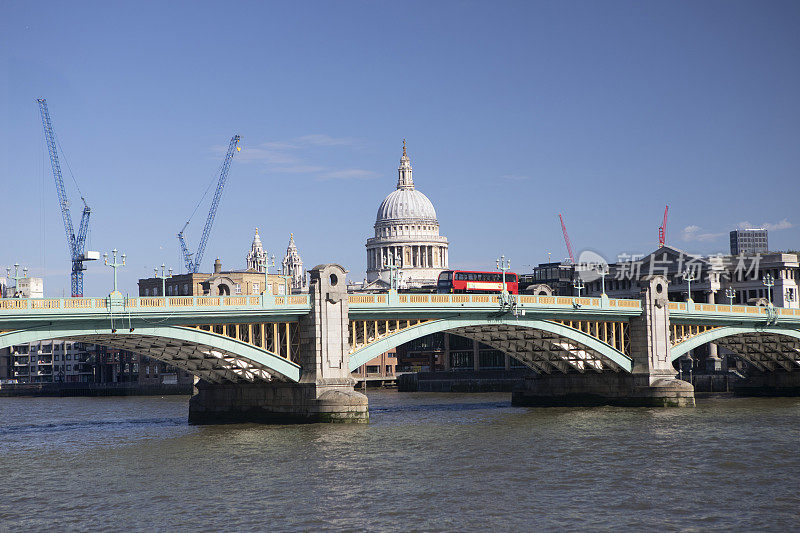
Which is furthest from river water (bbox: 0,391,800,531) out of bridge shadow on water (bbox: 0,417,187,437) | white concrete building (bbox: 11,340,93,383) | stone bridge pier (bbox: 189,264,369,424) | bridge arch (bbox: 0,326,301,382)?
white concrete building (bbox: 11,340,93,383)

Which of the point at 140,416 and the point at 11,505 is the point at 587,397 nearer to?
the point at 140,416

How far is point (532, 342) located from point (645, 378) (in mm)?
8820

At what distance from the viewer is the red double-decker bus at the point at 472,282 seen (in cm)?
9138

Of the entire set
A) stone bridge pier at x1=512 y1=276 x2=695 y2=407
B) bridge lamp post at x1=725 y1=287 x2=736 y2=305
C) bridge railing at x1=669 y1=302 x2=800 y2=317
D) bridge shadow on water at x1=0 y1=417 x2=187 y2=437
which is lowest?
bridge shadow on water at x1=0 y1=417 x2=187 y2=437

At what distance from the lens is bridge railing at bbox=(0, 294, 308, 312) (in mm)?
54481

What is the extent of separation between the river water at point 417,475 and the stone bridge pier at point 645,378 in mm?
7452

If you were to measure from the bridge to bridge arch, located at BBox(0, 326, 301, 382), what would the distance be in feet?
0.27

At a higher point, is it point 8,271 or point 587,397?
point 8,271

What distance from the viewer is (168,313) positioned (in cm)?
5875

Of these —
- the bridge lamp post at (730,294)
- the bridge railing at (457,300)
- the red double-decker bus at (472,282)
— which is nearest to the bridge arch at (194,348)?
the bridge railing at (457,300)

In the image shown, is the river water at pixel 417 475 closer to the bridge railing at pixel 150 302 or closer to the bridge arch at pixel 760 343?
the bridge railing at pixel 150 302

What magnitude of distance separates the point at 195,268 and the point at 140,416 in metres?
101

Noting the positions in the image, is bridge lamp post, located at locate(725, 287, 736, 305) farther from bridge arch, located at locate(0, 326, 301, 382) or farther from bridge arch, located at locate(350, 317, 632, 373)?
bridge arch, located at locate(0, 326, 301, 382)

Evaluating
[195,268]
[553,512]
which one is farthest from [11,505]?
[195,268]
